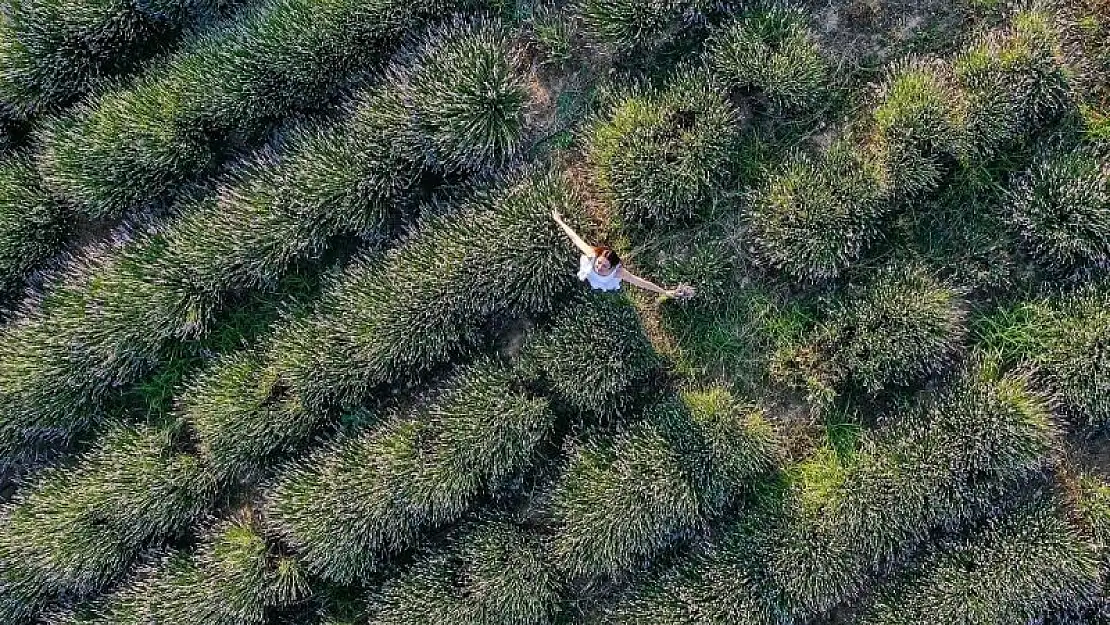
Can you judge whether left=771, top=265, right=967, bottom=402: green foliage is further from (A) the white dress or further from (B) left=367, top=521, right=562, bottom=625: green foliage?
(B) left=367, top=521, right=562, bottom=625: green foliage

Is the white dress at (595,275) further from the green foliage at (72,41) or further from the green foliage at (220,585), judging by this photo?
the green foliage at (72,41)

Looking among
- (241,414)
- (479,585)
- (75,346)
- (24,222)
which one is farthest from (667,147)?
(24,222)

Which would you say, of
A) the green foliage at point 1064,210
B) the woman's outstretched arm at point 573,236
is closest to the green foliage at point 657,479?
the woman's outstretched arm at point 573,236

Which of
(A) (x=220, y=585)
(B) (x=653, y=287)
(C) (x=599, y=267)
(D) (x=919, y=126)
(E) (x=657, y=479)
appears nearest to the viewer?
(C) (x=599, y=267)

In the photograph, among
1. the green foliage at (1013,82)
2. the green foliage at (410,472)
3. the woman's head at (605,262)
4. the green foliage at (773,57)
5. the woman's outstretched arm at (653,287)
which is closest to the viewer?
the woman's head at (605,262)

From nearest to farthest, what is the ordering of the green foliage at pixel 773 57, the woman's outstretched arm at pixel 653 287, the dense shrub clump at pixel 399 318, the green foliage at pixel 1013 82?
the woman's outstretched arm at pixel 653 287 < the green foliage at pixel 1013 82 < the green foliage at pixel 773 57 < the dense shrub clump at pixel 399 318

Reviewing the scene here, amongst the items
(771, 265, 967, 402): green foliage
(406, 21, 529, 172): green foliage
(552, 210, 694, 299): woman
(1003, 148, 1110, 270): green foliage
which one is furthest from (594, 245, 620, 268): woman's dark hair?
(1003, 148, 1110, 270): green foliage

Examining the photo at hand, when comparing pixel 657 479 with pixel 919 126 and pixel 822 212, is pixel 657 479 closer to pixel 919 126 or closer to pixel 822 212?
pixel 822 212
